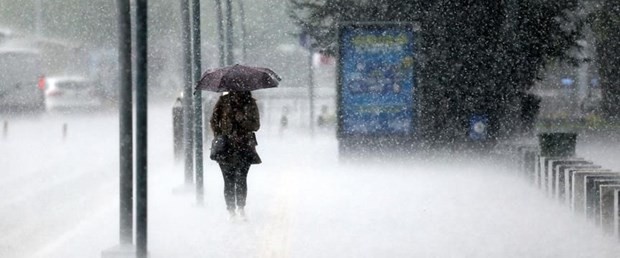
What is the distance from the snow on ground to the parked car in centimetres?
1823

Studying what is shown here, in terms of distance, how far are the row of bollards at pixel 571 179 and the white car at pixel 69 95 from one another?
29390 millimetres

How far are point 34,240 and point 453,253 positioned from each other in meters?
4.49

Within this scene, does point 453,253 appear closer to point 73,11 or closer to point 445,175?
Result: point 445,175

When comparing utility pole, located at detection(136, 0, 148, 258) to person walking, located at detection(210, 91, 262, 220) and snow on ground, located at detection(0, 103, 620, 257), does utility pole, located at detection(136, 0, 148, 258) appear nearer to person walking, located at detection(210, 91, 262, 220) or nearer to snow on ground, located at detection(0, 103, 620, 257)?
snow on ground, located at detection(0, 103, 620, 257)

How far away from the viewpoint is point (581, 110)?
32.2m

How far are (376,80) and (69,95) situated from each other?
26885 mm

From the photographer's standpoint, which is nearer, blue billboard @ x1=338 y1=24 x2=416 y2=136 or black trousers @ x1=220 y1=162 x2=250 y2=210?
black trousers @ x1=220 y1=162 x2=250 y2=210

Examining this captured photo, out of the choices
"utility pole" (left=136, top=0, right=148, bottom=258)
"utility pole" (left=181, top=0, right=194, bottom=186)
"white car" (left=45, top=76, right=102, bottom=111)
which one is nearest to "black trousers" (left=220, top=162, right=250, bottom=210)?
"utility pole" (left=181, top=0, right=194, bottom=186)

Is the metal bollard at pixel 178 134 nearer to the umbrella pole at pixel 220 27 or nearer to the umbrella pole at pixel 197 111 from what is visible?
the umbrella pole at pixel 220 27

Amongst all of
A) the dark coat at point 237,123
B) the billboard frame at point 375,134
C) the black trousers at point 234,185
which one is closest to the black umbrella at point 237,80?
the dark coat at point 237,123

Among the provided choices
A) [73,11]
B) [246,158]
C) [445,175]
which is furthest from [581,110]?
[73,11]

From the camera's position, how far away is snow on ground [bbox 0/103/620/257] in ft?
37.4

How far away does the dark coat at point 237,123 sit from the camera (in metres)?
13.0

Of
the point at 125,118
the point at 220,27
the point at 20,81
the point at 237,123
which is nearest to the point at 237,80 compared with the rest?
the point at 237,123
